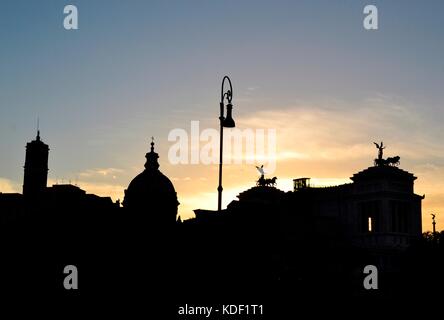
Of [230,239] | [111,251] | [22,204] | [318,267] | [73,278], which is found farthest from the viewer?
[22,204]

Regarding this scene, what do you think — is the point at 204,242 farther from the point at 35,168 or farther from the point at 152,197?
the point at 35,168

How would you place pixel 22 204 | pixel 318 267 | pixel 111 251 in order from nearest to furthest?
pixel 111 251, pixel 318 267, pixel 22 204

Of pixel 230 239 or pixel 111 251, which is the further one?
pixel 230 239

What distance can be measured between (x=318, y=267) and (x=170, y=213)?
17081 mm

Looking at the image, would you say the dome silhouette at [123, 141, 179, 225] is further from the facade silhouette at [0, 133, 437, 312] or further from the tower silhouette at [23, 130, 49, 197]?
the tower silhouette at [23, 130, 49, 197]

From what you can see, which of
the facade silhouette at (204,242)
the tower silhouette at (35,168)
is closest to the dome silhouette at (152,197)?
the facade silhouette at (204,242)

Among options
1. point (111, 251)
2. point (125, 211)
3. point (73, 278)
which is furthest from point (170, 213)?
point (73, 278)

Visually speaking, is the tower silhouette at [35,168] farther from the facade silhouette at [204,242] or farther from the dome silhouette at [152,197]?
the dome silhouette at [152,197]

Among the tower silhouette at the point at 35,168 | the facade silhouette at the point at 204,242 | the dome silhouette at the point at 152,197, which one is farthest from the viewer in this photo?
the tower silhouette at the point at 35,168

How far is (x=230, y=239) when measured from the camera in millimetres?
56344

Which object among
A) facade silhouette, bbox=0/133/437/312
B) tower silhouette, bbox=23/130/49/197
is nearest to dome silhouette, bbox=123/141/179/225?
facade silhouette, bbox=0/133/437/312

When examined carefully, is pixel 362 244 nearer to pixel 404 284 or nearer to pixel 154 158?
pixel 404 284

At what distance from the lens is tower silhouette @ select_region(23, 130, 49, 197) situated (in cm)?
8250

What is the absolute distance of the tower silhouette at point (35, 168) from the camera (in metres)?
82.5
